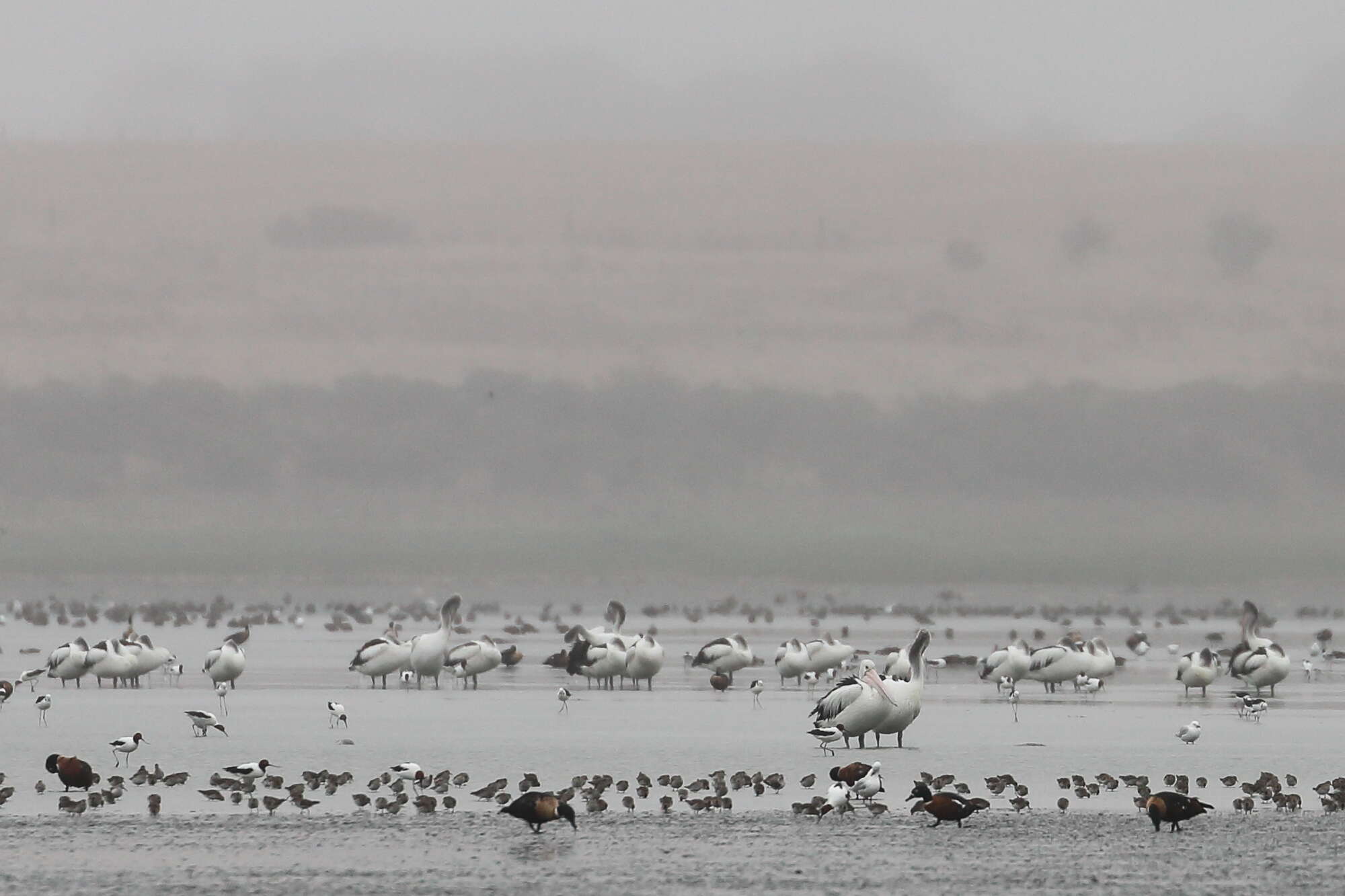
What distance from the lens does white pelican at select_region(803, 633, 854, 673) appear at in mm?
40219

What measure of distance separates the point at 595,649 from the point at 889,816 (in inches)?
788

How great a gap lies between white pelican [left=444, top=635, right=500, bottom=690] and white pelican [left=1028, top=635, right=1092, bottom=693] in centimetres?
1080

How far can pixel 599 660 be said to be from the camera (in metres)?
37.9

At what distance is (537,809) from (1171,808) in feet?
18.5

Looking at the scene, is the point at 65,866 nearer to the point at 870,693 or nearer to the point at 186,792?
the point at 186,792

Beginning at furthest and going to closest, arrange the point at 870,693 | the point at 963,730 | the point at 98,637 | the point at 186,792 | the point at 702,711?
the point at 98,637
the point at 702,711
the point at 963,730
the point at 870,693
the point at 186,792

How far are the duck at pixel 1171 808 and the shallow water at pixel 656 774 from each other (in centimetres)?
Answer: 23

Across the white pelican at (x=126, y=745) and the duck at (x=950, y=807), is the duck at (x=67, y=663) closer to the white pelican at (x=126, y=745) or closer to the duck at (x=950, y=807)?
the white pelican at (x=126, y=745)

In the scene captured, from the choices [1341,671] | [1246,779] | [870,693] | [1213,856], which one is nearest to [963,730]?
[870,693]

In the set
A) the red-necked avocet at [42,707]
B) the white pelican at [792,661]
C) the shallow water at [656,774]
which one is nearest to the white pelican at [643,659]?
the shallow water at [656,774]

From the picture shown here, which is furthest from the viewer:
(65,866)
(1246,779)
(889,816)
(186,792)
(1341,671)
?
(1341,671)

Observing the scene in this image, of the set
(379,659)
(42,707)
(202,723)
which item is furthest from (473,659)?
(202,723)

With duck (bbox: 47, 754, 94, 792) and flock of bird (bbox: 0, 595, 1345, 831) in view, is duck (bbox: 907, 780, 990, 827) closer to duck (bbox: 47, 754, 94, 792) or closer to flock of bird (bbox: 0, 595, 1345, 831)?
flock of bird (bbox: 0, 595, 1345, 831)

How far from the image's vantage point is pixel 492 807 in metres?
19.0
